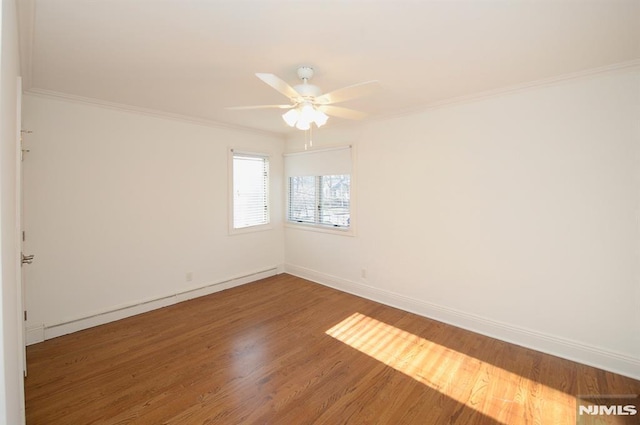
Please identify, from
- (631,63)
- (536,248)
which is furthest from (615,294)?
(631,63)

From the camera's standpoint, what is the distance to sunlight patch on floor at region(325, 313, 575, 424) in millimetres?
2043

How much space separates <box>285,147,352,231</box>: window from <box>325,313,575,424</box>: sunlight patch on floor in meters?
1.79

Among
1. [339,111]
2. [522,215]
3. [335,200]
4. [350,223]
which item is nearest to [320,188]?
[335,200]

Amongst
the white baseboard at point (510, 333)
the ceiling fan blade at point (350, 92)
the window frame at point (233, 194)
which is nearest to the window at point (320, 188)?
the window frame at point (233, 194)

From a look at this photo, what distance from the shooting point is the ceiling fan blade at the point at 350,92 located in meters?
1.85

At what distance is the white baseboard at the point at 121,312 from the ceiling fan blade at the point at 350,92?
10.6ft

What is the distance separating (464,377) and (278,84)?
2662 mm

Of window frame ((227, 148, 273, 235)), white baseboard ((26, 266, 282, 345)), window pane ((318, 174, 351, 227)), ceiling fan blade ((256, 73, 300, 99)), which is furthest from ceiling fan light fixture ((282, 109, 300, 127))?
white baseboard ((26, 266, 282, 345))

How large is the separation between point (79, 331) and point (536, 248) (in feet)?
15.6

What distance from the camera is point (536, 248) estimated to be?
2766 millimetres

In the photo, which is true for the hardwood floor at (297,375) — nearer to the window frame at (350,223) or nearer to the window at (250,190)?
the window frame at (350,223)

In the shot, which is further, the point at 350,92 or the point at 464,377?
the point at 464,377

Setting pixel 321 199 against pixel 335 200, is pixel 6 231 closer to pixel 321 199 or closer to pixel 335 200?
pixel 335 200

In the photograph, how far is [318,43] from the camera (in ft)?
6.49
